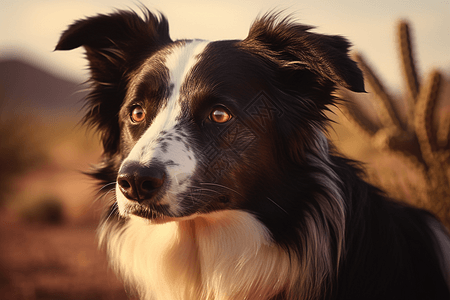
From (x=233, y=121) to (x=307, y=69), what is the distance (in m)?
0.70

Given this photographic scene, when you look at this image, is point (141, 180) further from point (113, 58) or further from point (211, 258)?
point (113, 58)

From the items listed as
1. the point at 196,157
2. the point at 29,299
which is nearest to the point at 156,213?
the point at 196,157

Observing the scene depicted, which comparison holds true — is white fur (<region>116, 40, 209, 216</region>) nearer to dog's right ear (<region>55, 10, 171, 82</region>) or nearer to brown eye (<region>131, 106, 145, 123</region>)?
brown eye (<region>131, 106, 145, 123</region>)

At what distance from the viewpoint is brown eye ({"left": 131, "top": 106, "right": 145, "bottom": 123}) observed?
295cm

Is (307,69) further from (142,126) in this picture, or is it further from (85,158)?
(85,158)

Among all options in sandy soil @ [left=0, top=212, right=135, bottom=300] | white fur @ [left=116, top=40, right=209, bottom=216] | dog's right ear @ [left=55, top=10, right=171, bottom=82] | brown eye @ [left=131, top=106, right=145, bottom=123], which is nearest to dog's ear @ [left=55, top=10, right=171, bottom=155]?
dog's right ear @ [left=55, top=10, right=171, bottom=82]

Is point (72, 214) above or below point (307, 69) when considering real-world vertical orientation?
below

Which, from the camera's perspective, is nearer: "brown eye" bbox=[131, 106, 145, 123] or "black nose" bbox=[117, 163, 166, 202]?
"black nose" bbox=[117, 163, 166, 202]

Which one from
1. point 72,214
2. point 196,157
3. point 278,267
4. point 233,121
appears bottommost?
point 72,214

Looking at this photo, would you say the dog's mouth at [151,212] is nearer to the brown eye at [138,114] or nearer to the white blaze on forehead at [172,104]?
the white blaze on forehead at [172,104]

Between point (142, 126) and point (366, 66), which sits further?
point (366, 66)

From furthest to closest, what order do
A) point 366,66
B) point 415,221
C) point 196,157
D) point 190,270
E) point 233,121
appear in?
point 366,66
point 415,221
point 190,270
point 233,121
point 196,157

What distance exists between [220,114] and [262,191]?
2.09 ft

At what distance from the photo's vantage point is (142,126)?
2.90 m
